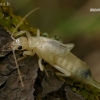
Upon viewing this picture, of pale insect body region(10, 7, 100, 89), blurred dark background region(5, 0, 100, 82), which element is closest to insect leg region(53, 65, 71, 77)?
pale insect body region(10, 7, 100, 89)

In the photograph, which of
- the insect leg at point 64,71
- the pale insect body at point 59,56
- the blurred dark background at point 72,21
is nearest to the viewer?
the insect leg at point 64,71

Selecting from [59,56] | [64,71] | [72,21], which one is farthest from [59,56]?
[72,21]

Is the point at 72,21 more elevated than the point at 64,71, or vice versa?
the point at 72,21

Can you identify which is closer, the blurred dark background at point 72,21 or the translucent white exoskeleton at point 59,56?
the translucent white exoskeleton at point 59,56

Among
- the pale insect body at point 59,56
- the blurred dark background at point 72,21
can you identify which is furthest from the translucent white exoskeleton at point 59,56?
the blurred dark background at point 72,21

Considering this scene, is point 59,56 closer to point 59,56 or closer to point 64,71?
point 59,56

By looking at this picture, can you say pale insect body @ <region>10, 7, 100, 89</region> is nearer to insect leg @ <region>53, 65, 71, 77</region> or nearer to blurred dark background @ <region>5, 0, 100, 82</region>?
insect leg @ <region>53, 65, 71, 77</region>

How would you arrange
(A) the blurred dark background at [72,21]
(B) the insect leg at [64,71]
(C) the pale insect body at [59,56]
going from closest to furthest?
(B) the insect leg at [64,71], (C) the pale insect body at [59,56], (A) the blurred dark background at [72,21]

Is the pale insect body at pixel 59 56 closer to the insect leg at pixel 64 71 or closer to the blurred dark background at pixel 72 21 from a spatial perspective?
the insect leg at pixel 64 71

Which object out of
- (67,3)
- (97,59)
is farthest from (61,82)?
(67,3)
